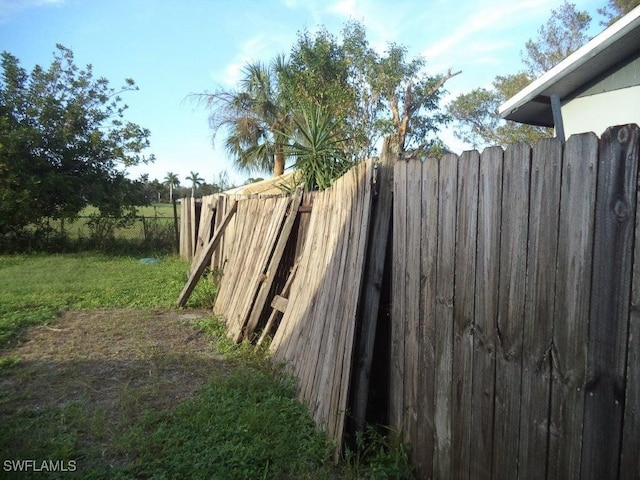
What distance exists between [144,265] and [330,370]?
31.9ft

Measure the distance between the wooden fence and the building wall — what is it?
10.5 ft

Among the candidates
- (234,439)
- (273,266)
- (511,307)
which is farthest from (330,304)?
(273,266)

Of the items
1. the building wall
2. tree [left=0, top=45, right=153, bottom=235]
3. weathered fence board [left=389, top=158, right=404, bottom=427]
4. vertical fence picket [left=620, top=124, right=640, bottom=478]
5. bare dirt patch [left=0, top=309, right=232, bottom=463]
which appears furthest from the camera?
tree [left=0, top=45, right=153, bottom=235]

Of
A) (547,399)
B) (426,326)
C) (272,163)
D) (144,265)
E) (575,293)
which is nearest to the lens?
(575,293)

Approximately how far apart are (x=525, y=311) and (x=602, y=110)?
4.60 meters

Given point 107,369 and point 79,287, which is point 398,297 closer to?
point 107,369

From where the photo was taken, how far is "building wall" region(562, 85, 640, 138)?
15.5ft

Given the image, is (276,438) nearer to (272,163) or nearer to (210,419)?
(210,419)

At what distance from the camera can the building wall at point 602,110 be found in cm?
474

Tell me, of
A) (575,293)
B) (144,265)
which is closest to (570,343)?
(575,293)

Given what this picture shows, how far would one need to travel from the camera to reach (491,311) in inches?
77.0

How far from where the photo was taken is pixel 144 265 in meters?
11.5

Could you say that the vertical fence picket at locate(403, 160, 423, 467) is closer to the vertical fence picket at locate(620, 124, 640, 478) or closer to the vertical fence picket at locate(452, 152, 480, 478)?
the vertical fence picket at locate(452, 152, 480, 478)

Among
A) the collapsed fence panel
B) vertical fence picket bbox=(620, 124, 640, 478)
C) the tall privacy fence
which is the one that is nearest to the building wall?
the collapsed fence panel
